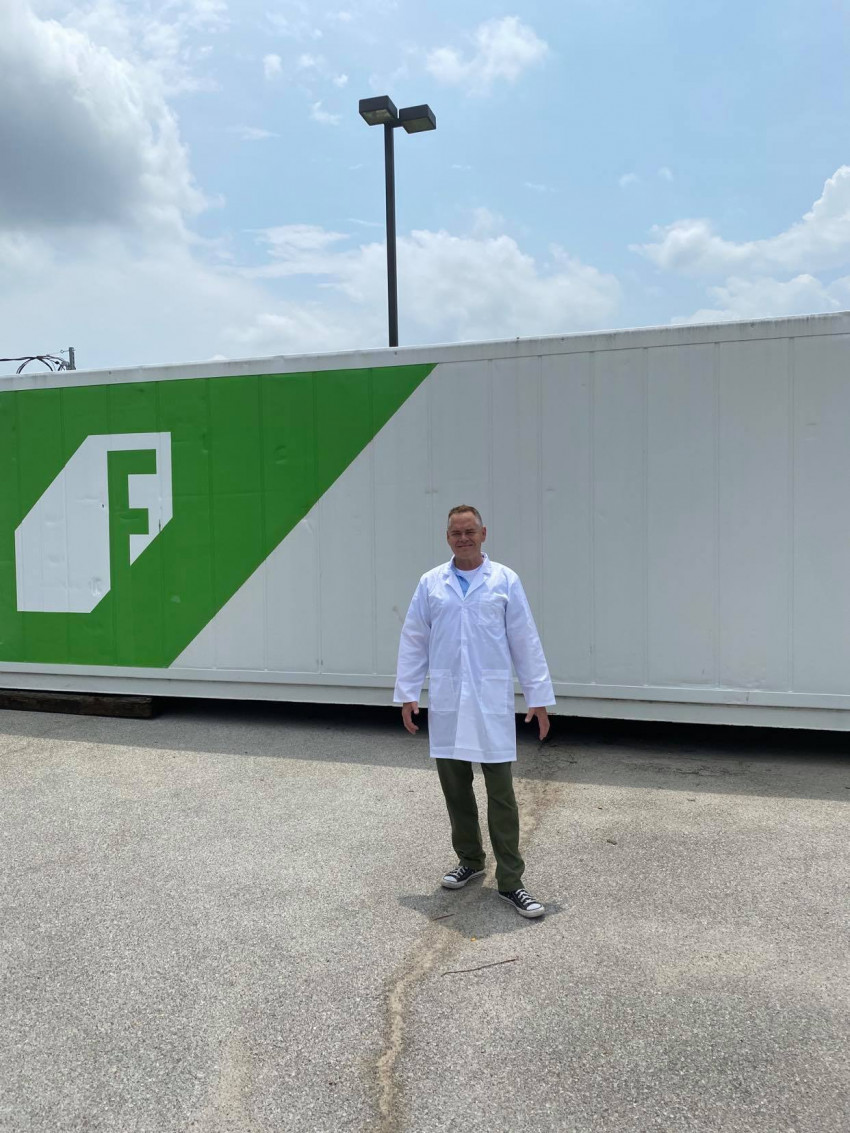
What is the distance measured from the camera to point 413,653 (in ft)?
12.4

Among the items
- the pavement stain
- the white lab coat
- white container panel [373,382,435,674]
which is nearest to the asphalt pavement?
the pavement stain

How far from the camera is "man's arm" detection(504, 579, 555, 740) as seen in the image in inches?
141

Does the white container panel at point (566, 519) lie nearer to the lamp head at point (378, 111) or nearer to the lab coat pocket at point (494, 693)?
the lab coat pocket at point (494, 693)

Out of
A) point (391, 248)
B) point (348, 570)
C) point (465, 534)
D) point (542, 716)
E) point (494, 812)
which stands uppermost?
point (391, 248)

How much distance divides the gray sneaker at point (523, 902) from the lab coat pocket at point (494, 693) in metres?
0.74

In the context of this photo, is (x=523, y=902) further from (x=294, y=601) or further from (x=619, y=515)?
(x=294, y=601)

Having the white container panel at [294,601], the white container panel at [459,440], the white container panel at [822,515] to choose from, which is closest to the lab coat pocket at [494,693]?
the white container panel at [459,440]

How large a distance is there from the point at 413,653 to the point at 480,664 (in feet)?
1.15

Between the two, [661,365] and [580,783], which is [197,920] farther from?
[661,365]

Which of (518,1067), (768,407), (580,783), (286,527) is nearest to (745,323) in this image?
(768,407)

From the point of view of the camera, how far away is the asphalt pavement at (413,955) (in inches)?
91.5

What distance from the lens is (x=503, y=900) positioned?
357cm

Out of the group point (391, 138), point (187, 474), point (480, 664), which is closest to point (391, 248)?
point (391, 138)

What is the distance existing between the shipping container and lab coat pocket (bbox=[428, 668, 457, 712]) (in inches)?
88.0
